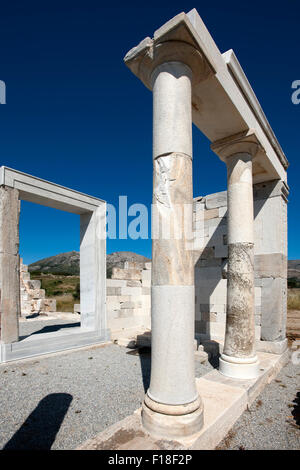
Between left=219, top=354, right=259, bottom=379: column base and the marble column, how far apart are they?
1733mm

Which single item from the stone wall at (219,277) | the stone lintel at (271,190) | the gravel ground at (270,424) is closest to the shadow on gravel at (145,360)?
the stone wall at (219,277)

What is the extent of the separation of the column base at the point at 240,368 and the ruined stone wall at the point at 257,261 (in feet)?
6.96

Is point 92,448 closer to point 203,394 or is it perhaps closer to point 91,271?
point 203,394

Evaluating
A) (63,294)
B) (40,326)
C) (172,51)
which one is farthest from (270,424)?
(63,294)

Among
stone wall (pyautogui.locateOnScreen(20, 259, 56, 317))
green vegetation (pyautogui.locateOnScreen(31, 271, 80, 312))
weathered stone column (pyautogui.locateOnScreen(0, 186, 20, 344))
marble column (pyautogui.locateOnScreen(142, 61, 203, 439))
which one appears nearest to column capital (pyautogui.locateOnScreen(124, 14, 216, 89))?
marble column (pyautogui.locateOnScreen(142, 61, 203, 439))

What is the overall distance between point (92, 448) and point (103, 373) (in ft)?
9.59

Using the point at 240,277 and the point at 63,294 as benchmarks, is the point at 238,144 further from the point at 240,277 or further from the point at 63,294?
the point at 63,294

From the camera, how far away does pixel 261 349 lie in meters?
6.17

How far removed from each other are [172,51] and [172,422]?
3777 millimetres

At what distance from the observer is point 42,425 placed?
10.6 feet

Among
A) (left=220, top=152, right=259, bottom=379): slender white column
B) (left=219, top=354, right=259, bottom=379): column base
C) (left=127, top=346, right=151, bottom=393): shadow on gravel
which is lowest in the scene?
(left=127, top=346, right=151, bottom=393): shadow on gravel

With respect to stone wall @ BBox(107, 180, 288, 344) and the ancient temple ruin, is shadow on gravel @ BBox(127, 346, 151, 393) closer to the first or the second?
the ancient temple ruin

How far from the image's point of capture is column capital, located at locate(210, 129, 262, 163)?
187 inches
